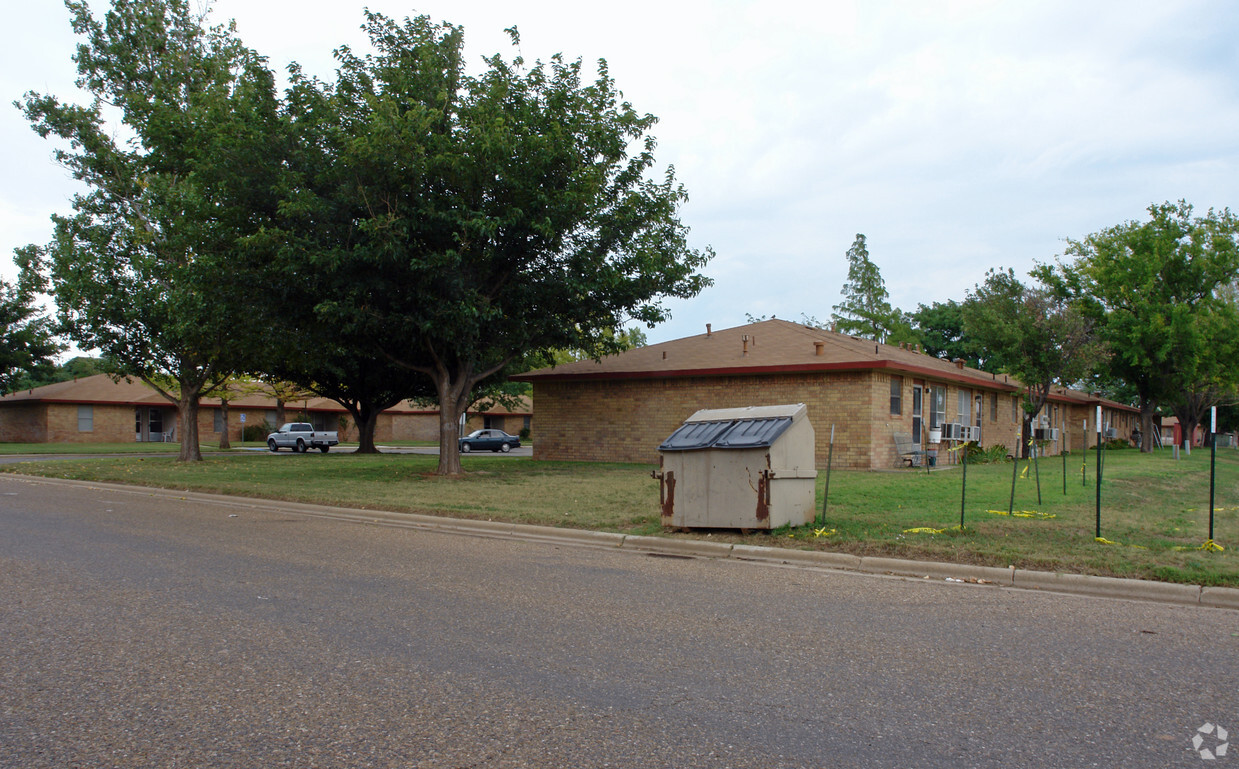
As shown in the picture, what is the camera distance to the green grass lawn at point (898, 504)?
27.7 feet

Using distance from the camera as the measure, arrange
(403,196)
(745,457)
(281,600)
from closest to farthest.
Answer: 1. (281,600)
2. (745,457)
3. (403,196)

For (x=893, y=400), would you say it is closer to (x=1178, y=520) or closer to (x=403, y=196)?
(x=1178, y=520)

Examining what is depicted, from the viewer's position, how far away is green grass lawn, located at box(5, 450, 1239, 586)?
844cm

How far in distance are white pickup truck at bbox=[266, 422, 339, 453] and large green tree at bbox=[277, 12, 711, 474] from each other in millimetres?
20522

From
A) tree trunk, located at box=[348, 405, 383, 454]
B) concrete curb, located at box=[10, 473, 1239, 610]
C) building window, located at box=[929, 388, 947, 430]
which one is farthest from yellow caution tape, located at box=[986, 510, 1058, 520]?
tree trunk, located at box=[348, 405, 383, 454]

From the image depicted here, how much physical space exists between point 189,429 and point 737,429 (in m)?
22.2

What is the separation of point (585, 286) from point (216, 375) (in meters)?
16.7

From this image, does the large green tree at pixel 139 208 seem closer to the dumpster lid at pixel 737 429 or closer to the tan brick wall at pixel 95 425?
the dumpster lid at pixel 737 429

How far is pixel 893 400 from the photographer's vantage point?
2223 cm

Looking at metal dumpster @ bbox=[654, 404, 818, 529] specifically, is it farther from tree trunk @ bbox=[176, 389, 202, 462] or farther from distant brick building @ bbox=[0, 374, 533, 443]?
distant brick building @ bbox=[0, 374, 533, 443]

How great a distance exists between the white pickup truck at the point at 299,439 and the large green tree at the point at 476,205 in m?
20.5

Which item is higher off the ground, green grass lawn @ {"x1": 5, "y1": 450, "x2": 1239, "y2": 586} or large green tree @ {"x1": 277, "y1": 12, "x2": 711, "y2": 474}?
large green tree @ {"x1": 277, "y1": 12, "x2": 711, "y2": 474}

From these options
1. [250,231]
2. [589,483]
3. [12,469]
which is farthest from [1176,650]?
[12,469]

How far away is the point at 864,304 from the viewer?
52.6 metres
